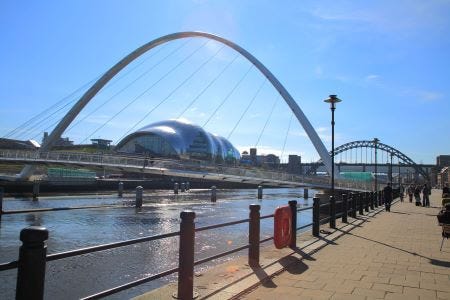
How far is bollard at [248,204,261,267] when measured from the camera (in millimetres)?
8781

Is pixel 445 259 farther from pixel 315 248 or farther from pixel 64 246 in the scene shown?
pixel 64 246

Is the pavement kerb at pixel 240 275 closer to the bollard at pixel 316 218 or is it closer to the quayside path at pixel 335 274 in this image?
the quayside path at pixel 335 274

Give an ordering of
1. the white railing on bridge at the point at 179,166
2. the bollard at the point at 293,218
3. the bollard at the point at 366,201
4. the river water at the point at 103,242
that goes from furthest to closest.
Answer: the white railing on bridge at the point at 179,166 → the bollard at the point at 366,201 → the bollard at the point at 293,218 → the river water at the point at 103,242

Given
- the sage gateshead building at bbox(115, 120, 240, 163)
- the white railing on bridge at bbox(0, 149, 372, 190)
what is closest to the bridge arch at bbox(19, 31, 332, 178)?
the white railing on bridge at bbox(0, 149, 372, 190)

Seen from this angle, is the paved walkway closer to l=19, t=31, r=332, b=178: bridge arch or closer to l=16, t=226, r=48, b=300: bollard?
l=16, t=226, r=48, b=300: bollard

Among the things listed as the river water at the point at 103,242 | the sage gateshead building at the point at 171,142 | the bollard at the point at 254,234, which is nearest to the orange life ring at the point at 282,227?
the bollard at the point at 254,234

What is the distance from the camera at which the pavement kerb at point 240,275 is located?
270 inches

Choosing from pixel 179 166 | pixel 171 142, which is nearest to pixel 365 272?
pixel 179 166

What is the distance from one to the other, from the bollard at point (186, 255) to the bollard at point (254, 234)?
7.99ft

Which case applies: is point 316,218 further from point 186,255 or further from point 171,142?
point 171,142

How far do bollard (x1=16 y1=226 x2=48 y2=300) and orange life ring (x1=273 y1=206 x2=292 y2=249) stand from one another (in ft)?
21.7

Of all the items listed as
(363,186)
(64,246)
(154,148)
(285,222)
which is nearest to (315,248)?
(285,222)

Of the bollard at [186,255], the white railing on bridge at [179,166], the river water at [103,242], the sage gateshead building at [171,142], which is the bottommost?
the river water at [103,242]

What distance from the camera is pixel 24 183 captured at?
1768 inches
